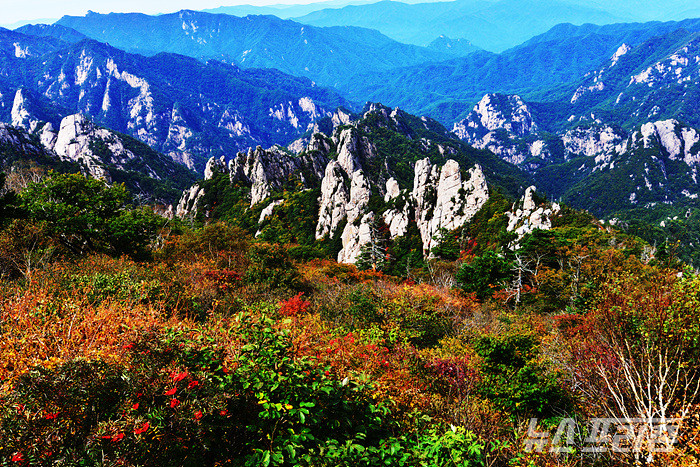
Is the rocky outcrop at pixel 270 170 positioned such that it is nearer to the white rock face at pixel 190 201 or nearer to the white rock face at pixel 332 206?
the white rock face at pixel 190 201

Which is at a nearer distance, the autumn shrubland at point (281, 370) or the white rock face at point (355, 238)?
the autumn shrubland at point (281, 370)

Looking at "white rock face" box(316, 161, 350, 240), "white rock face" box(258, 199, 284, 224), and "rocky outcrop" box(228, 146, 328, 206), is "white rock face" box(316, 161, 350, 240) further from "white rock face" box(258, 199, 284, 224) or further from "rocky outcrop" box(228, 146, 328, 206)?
"rocky outcrop" box(228, 146, 328, 206)

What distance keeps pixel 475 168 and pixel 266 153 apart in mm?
77077

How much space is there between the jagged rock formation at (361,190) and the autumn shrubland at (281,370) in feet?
178

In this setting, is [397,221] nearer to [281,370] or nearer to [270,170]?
[270,170]

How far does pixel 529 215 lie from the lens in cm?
6475

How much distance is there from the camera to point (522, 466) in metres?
9.45

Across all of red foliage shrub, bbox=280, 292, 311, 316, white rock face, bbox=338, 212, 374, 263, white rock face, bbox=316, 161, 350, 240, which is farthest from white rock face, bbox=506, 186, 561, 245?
red foliage shrub, bbox=280, 292, 311, 316

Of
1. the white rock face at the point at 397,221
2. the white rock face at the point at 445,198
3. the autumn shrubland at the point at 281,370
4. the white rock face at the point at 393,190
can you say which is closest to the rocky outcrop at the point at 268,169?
the white rock face at the point at 393,190

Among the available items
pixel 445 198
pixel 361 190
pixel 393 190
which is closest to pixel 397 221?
pixel 445 198

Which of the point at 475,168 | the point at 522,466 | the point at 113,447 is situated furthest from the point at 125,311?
the point at 475,168

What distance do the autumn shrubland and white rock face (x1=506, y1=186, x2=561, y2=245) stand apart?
34885 mm

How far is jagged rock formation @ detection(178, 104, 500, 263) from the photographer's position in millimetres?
83625

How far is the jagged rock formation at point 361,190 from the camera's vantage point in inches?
3292
